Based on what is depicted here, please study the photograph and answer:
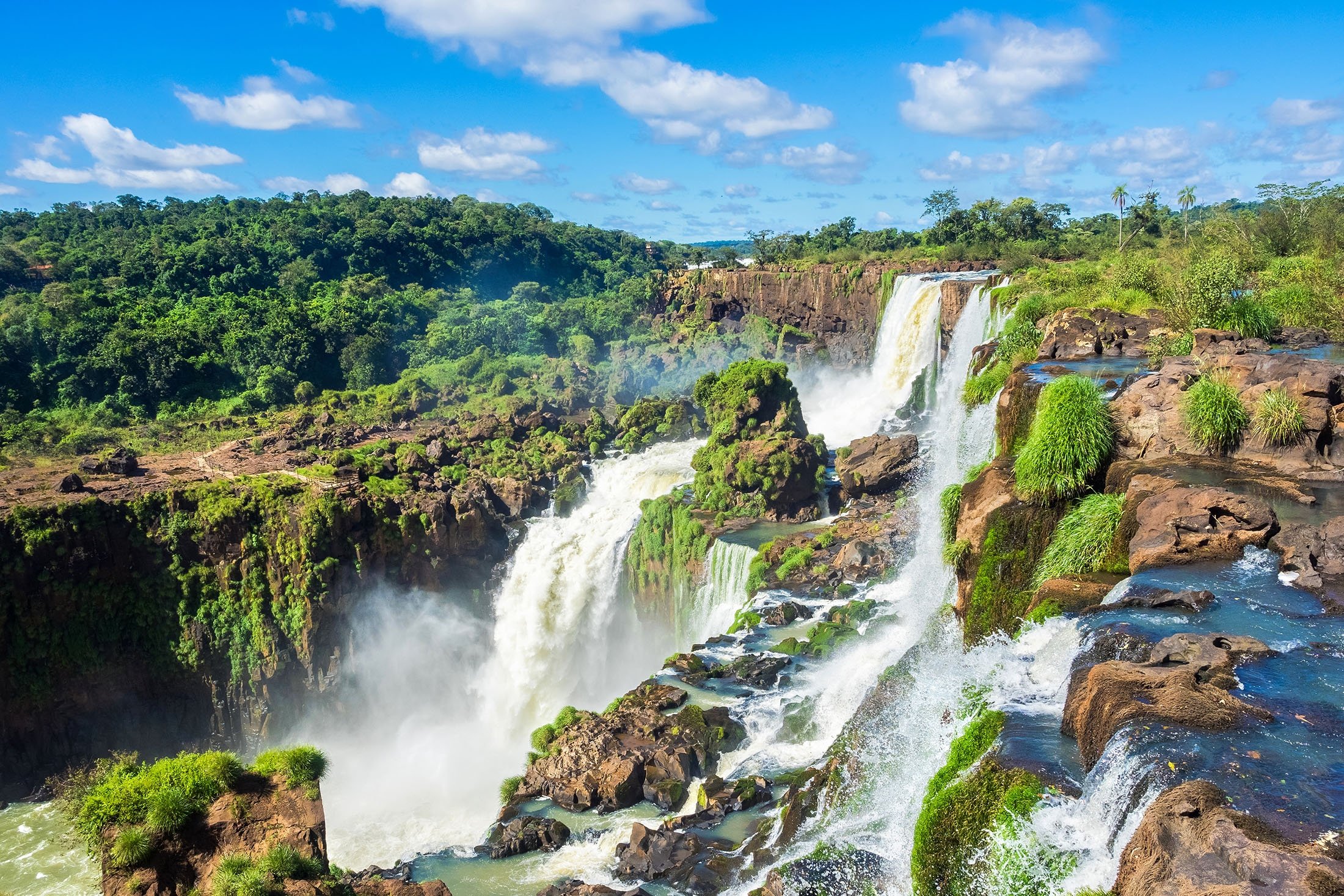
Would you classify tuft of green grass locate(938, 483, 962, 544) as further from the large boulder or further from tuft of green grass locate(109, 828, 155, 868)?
tuft of green grass locate(109, 828, 155, 868)

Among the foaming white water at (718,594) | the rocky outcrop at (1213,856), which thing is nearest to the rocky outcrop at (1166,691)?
the rocky outcrop at (1213,856)

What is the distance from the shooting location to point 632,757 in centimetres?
1875

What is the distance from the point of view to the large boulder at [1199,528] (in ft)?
35.6

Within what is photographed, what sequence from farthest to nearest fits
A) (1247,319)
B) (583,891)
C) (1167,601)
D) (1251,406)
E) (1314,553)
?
(1247,319) < (583,891) < (1251,406) < (1314,553) < (1167,601)

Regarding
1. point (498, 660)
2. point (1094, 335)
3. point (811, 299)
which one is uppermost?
point (811, 299)

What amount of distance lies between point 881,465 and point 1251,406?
17.5 metres

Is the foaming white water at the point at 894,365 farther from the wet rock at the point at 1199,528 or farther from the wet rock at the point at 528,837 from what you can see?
the wet rock at the point at 528,837

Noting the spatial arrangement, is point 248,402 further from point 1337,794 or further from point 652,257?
point 652,257

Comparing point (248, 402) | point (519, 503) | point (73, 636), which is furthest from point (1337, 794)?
point (248, 402)

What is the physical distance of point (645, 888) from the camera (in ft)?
47.2

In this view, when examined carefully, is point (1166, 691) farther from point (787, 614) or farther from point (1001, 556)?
point (787, 614)

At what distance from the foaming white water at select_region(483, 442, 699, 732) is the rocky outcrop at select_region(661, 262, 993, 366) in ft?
59.7

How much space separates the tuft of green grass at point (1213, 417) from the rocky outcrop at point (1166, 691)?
555 centimetres

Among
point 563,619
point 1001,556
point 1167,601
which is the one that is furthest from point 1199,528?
point 563,619
